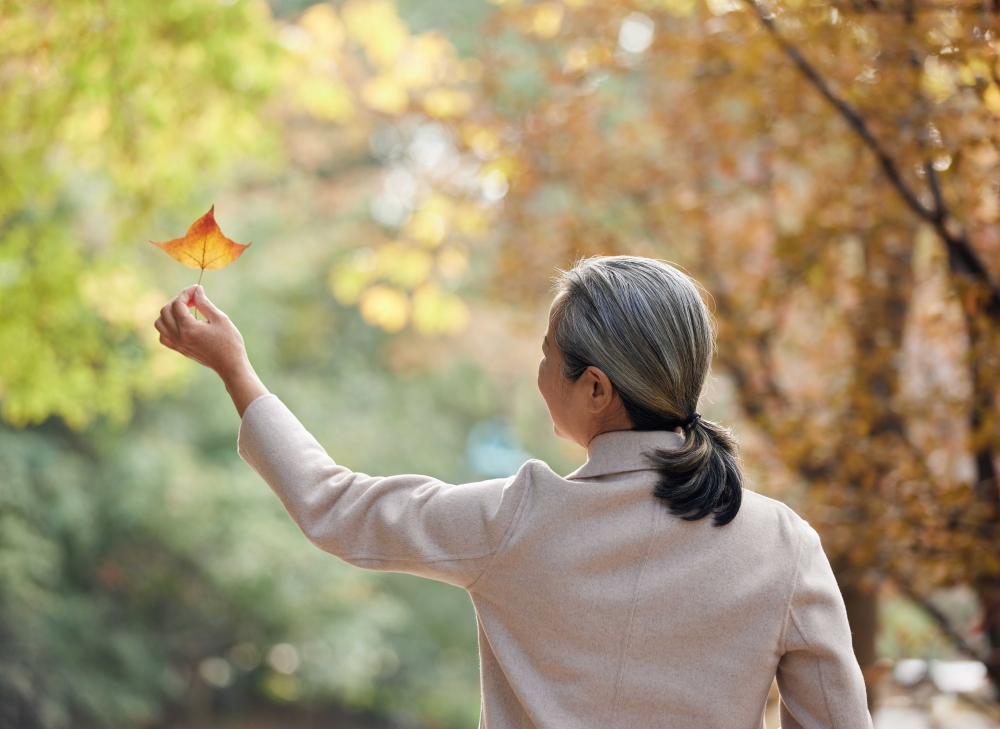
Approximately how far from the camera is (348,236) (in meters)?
7.59

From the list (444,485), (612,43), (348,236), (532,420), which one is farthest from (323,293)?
(444,485)

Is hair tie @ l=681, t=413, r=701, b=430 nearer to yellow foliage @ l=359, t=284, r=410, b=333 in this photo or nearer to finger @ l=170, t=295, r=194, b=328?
finger @ l=170, t=295, r=194, b=328

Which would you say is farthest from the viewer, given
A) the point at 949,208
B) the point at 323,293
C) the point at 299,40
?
the point at 323,293

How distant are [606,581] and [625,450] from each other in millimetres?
147

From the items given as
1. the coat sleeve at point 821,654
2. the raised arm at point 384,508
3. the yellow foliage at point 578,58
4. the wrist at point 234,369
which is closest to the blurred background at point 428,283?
the yellow foliage at point 578,58

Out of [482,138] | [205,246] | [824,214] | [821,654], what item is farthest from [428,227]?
[821,654]

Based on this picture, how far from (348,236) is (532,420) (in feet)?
7.81

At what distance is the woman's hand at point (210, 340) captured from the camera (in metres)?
1.06

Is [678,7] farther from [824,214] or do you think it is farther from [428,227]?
[428,227]

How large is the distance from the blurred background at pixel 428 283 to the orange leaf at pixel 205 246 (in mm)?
1555

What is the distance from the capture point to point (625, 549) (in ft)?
3.23

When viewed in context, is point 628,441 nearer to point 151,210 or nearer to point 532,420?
point 151,210

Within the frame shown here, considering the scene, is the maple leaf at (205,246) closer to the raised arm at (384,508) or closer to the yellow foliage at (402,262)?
the raised arm at (384,508)

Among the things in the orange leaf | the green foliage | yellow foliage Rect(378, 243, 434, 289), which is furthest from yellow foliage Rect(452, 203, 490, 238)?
the orange leaf
